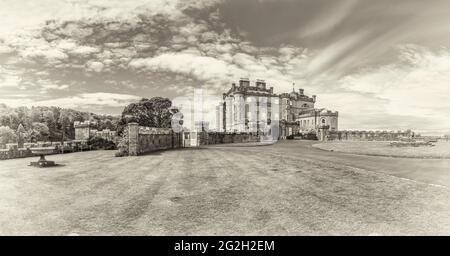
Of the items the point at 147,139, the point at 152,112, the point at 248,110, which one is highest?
the point at 248,110

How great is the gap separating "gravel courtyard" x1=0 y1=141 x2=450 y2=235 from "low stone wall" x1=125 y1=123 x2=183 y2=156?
8555 mm

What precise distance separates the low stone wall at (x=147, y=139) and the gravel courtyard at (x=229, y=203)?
8555 mm

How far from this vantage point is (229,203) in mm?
7188

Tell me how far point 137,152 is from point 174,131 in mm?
13925

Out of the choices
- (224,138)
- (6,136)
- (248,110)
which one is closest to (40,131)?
(6,136)

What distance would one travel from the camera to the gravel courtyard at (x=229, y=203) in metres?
5.59

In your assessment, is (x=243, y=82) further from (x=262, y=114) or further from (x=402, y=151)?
(x=402, y=151)

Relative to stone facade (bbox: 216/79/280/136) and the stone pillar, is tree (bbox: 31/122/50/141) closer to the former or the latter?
the stone pillar

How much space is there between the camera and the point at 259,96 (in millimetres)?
46625

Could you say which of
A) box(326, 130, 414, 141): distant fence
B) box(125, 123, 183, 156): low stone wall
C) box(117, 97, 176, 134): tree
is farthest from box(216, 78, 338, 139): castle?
box(125, 123, 183, 156): low stone wall

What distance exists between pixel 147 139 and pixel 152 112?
2264cm

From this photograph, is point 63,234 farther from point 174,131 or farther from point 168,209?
point 174,131

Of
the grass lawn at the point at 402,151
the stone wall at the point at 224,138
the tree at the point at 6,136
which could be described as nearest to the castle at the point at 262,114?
the stone wall at the point at 224,138
